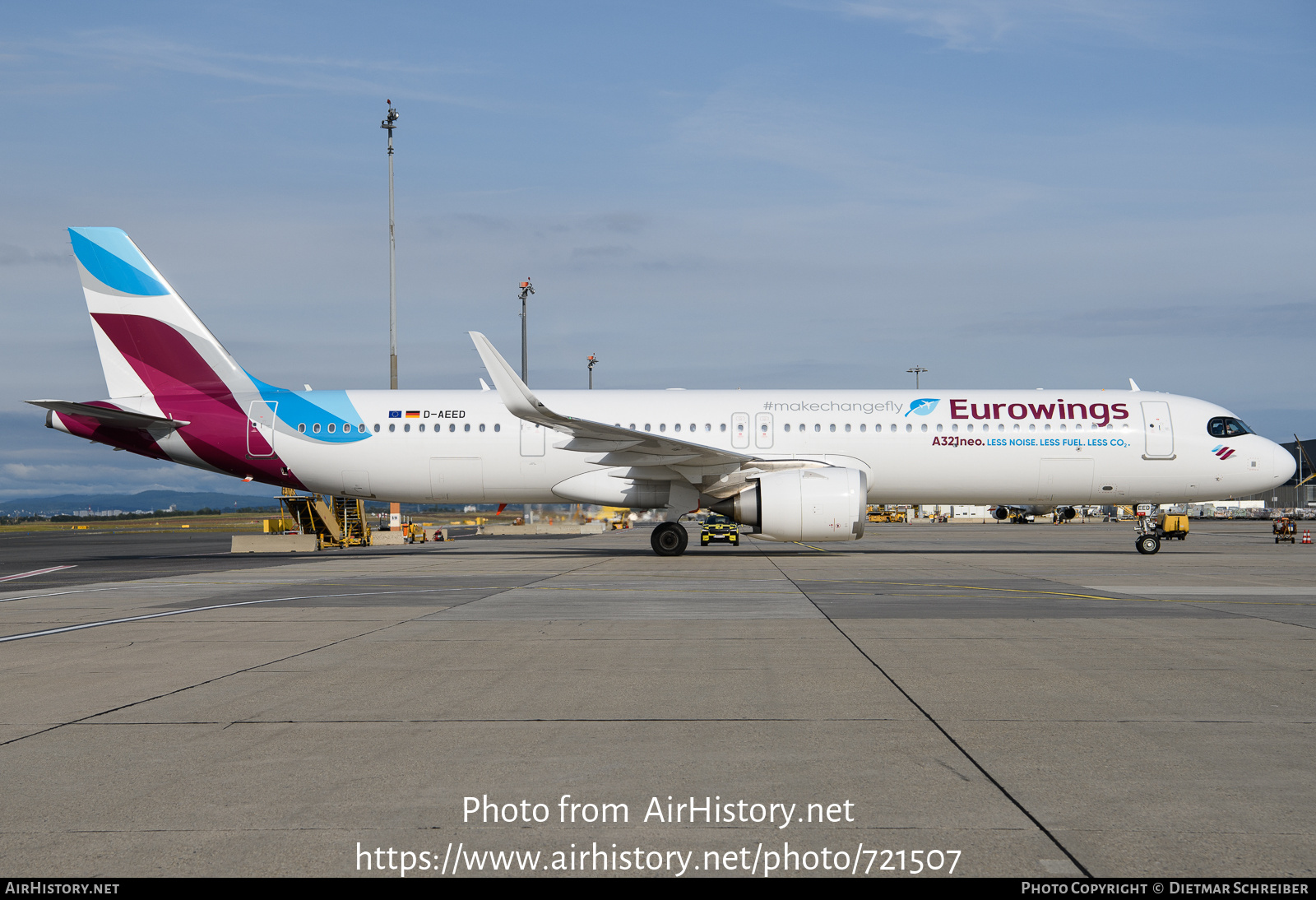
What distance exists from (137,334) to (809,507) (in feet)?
53.0

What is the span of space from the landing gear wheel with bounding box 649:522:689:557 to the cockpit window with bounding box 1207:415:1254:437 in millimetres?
12768

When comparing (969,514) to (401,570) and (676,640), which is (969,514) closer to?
(401,570)

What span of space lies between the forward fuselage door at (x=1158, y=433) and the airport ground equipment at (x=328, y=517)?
71.6ft

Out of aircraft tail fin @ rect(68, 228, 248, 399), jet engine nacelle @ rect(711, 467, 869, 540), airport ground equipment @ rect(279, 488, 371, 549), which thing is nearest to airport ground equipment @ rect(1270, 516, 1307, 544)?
jet engine nacelle @ rect(711, 467, 869, 540)

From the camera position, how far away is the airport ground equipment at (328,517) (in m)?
29.4

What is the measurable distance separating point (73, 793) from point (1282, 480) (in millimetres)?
26336

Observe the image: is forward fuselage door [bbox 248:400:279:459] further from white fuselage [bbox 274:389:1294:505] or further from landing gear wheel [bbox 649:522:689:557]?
landing gear wheel [bbox 649:522:689:557]

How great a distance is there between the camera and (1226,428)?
2334 centimetres

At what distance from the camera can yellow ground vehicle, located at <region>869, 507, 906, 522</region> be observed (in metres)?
77.5

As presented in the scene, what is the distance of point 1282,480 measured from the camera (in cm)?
2372

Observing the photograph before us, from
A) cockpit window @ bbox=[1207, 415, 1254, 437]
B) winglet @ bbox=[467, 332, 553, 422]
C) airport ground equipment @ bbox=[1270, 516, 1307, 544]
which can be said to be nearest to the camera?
winglet @ bbox=[467, 332, 553, 422]

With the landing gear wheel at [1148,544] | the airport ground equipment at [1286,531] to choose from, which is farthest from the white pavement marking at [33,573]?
the airport ground equipment at [1286,531]

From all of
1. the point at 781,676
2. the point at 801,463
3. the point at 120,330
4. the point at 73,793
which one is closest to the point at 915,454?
the point at 801,463

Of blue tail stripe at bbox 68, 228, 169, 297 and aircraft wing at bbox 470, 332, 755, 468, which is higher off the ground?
blue tail stripe at bbox 68, 228, 169, 297
